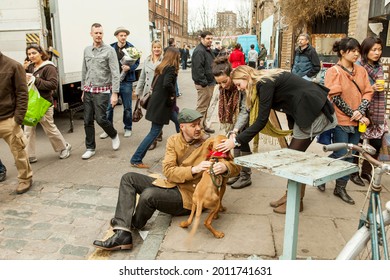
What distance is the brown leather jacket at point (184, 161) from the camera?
11.6 feet

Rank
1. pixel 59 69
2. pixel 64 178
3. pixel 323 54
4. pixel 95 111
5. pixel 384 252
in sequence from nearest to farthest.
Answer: pixel 384 252
pixel 64 178
pixel 95 111
pixel 59 69
pixel 323 54

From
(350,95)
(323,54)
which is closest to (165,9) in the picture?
(323,54)

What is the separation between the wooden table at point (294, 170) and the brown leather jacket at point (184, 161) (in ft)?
2.68

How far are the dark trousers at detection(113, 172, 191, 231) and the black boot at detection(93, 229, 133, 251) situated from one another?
0.05m

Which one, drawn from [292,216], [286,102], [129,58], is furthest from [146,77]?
[292,216]

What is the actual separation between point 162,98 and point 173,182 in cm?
219

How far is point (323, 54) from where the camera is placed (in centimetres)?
1181

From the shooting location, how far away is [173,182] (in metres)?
3.59

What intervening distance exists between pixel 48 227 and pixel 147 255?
118 centimetres

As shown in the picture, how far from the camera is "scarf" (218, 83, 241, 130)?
15.3 ft

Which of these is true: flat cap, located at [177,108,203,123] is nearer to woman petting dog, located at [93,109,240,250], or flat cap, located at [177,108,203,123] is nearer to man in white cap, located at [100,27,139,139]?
woman petting dog, located at [93,109,240,250]

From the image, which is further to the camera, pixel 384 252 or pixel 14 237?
pixel 14 237

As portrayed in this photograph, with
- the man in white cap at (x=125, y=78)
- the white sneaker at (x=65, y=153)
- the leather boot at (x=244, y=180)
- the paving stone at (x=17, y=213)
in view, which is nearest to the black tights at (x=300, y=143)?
the leather boot at (x=244, y=180)

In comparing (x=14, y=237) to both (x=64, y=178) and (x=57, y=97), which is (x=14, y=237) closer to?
(x=64, y=178)
